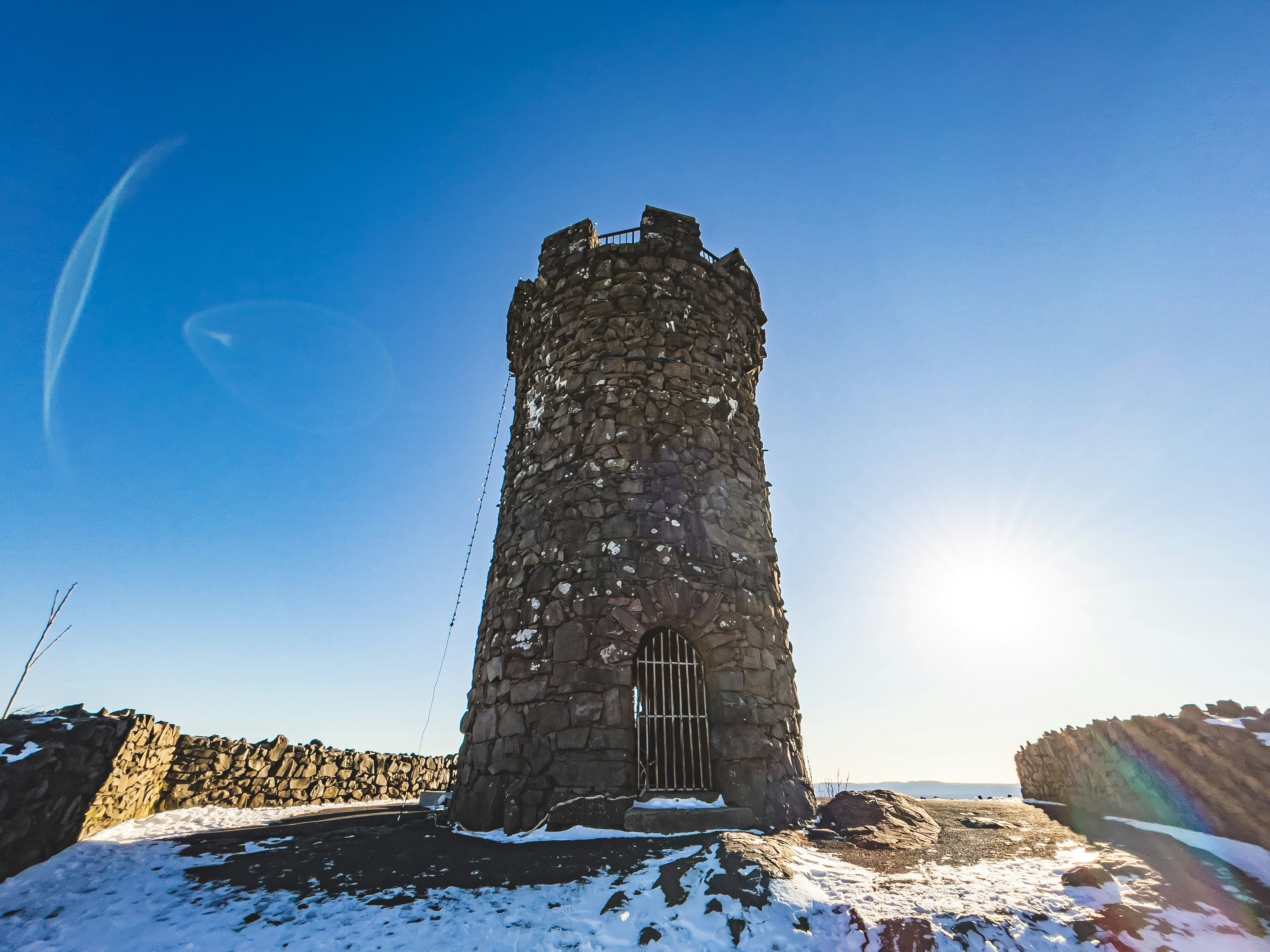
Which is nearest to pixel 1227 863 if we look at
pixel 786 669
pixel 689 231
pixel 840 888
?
pixel 840 888

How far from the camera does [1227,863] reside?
444 cm

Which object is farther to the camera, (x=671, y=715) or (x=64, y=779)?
(x=671, y=715)

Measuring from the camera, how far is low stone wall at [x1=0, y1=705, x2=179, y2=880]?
4.64 meters

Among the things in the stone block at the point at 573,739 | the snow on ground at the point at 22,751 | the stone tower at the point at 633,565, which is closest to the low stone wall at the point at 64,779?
the snow on ground at the point at 22,751

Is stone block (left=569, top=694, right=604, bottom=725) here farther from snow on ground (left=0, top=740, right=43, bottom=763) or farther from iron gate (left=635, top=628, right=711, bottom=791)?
snow on ground (left=0, top=740, right=43, bottom=763)

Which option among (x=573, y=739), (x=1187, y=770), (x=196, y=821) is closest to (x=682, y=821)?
(x=573, y=739)

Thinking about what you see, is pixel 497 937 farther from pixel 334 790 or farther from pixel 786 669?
pixel 334 790

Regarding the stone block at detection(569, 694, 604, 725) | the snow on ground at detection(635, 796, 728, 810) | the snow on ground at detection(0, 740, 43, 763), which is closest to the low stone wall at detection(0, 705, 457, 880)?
the snow on ground at detection(0, 740, 43, 763)

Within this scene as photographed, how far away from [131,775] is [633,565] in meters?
6.75

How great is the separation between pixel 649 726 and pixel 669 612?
1.22 meters

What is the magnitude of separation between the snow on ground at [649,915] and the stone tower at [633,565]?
5.79ft

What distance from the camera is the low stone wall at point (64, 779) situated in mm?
4645

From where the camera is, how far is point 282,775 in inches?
432

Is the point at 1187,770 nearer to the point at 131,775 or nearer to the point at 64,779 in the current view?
the point at 64,779
